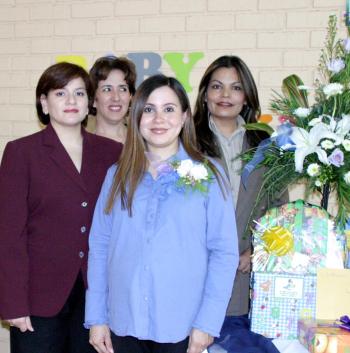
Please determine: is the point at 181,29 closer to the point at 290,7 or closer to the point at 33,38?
the point at 290,7

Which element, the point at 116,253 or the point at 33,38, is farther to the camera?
the point at 33,38

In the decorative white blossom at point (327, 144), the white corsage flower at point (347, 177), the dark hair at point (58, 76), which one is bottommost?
the white corsage flower at point (347, 177)

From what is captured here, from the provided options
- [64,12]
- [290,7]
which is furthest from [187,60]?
[64,12]

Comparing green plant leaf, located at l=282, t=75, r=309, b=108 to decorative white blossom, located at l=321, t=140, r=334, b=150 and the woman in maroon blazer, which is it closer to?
decorative white blossom, located at l=321, t=140, r=334, b=150

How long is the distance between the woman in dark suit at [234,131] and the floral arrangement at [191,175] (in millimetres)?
446

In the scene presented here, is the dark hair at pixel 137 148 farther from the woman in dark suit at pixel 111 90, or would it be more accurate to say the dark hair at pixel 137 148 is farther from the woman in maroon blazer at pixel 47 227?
the woman in dark suit at pixel 111 90

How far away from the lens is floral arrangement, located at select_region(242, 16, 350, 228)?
1.46 meters

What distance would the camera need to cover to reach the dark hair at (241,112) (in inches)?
77.8

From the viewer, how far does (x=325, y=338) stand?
53.5 inches

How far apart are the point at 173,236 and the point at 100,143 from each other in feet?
1.92

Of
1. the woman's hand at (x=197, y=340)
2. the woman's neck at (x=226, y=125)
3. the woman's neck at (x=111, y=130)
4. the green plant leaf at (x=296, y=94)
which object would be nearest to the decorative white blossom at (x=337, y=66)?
the green plant leaf at (x=296, y=94)

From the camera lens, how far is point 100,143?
1.87 m

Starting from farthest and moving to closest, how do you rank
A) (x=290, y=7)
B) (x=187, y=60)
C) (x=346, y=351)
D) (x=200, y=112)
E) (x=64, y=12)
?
(x=64, y=12) < (x=187, y=60) < (x=290, y=7) < (x=200, y=112) < (x=346, y=351)

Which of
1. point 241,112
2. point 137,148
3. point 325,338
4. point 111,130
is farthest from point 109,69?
point 325,338
